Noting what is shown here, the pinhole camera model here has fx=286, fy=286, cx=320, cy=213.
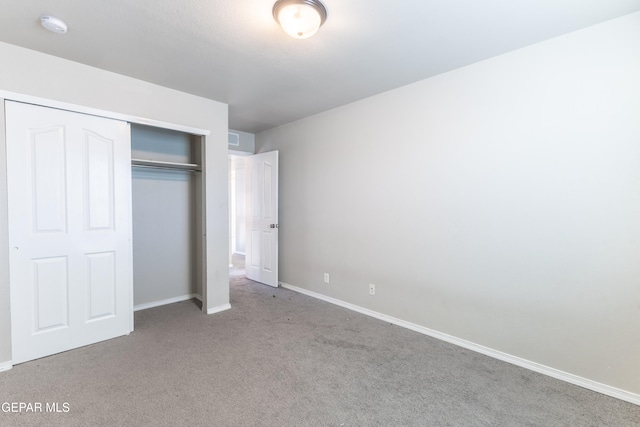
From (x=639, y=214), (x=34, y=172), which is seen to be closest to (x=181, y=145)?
(x=34, y=172)

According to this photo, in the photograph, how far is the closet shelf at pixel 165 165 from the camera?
3.27 m

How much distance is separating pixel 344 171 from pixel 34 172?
297 cm

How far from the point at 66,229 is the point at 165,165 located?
1.23 metres

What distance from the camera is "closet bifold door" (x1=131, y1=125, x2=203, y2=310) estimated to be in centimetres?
354

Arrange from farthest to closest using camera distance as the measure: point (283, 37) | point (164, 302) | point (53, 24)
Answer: point (164, 302)
point (283, 37)
point (53, 24)

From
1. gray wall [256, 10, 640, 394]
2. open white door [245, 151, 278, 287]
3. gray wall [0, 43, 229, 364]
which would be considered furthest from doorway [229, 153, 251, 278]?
gray wall [256, 10, 640, 394]

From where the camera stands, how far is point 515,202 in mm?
2383

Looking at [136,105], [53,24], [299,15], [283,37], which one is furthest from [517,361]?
[53,24]

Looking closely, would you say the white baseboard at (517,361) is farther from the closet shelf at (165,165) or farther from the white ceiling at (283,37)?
the closet shelf at (165,165)

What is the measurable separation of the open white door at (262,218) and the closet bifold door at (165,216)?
1.01 meters

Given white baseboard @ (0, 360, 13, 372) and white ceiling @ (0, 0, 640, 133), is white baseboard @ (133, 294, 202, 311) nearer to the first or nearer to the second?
white baseboard @ (0, 360, 13, 372)

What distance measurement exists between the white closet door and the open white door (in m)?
1.97

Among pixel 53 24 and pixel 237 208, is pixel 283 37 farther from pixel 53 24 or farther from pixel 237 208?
pixel 237 208

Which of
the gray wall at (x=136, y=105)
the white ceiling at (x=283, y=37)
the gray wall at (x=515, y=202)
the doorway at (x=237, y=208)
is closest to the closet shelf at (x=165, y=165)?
the gray wall at (x=136, y=105)
